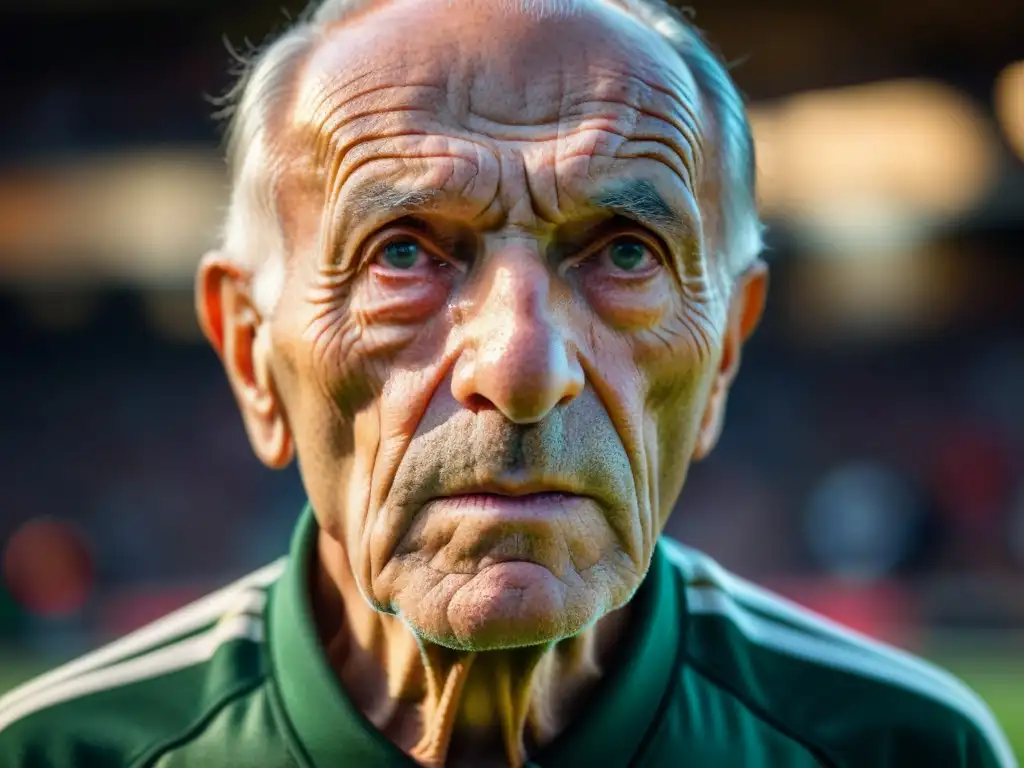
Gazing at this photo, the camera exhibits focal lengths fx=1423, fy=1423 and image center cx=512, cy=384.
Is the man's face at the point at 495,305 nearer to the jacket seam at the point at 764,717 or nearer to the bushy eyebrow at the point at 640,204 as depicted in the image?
the bushy eyebrow at the point at 640,204

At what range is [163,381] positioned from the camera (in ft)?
51.6

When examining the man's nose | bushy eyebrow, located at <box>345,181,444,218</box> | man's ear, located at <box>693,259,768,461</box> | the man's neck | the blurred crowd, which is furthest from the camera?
the blurred crowd

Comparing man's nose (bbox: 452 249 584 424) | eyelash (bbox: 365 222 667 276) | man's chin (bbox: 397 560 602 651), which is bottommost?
man's chin (bbox: 397 560 602 651)

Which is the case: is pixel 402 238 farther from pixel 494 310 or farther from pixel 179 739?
pixel 179 739

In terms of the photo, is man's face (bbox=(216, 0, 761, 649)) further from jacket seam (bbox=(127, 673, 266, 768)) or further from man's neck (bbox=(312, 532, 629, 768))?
jacket seam (bbox=(127, 673, 266, 768))

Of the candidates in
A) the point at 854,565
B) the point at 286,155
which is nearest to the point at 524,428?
the point at 286,155

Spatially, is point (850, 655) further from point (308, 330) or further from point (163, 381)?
point (163, 381)

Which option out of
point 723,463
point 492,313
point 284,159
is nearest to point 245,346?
point 284,159

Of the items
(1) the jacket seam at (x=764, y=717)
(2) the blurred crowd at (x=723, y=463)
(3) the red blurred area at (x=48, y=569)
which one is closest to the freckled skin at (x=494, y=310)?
(1) the jacket seam at (x=764, y=717)

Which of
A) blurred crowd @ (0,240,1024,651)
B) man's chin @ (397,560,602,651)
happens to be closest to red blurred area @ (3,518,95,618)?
blurred crowd @ (0,240,1024,651)

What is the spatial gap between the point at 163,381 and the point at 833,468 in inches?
288

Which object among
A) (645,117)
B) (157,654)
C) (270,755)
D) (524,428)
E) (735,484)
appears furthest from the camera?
(735,484)

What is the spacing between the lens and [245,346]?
6.95 ft

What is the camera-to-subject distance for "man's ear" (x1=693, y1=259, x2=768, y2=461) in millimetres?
2096
